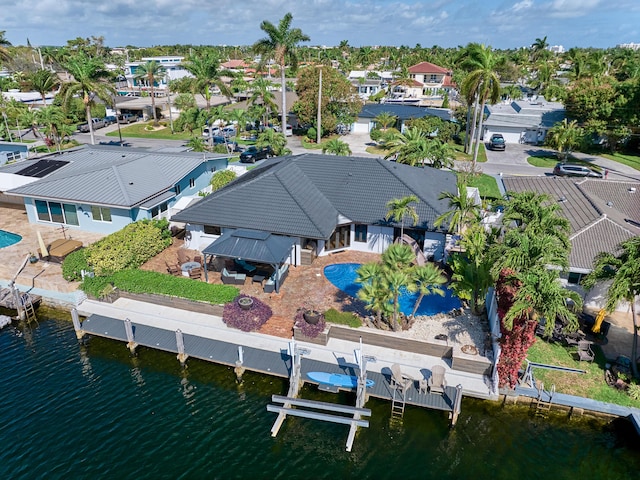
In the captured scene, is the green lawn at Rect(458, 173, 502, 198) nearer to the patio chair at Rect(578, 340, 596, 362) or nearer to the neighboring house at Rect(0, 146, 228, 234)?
the patio chair at Rect(578, 340, 596, 362)

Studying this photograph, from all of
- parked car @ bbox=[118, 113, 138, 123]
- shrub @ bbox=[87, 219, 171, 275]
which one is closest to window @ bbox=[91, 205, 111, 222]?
shrub @ bbox=[87, 219, 171, 275]

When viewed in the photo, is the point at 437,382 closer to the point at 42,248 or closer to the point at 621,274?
the point at 621,274

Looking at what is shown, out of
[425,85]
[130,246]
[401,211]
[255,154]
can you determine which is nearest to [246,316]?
[130,246]

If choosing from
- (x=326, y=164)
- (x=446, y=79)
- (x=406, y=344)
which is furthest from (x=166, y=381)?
(x=446, y=79)

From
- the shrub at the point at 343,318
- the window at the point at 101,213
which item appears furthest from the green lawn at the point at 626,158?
the window at the point at 101,213

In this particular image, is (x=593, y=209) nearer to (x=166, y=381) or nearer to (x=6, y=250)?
(x=166, y=381)
